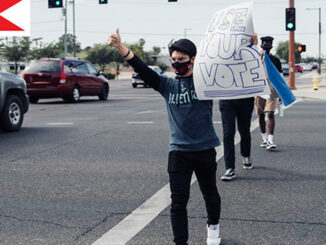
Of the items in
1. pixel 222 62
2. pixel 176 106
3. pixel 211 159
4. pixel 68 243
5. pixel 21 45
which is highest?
pixel 21 45

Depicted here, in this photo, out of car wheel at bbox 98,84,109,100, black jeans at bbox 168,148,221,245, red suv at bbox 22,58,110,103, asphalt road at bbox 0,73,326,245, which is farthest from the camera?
car wheel at bbox 98,84,109,100

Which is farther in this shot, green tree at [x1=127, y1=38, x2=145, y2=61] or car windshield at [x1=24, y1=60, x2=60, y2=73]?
green tree at [x1=127, y1=38, x2=145, y2=61]

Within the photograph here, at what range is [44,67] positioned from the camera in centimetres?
2252

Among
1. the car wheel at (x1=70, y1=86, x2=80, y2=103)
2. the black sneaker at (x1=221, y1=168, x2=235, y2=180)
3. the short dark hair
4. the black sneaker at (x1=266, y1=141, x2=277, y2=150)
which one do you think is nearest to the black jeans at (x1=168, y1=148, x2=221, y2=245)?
the short dark hair

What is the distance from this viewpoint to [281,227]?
16.0ft

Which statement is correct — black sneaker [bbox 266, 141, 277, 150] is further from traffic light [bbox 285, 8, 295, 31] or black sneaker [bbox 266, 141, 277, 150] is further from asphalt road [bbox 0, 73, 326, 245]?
traffic light [bbox 285, 8, 295, 31]

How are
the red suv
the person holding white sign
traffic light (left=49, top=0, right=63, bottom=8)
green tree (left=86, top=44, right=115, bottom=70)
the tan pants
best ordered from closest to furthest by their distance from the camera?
the person holding white sign
the tan pants
the red suv
traffic light (left=49, top=0, right=63, bottom=8)
green tree (left=86, top=44, right=115, bottom=70)

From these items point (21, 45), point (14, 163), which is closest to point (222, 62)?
point (14, 163)

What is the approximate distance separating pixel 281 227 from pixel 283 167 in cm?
301

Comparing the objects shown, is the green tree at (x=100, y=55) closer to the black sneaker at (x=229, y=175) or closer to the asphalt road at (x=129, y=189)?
the asphalt road at (x=129, y=189)

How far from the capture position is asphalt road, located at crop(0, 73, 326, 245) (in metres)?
4.77

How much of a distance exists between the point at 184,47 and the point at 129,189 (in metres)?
2.69

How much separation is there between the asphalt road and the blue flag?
39.8 inches

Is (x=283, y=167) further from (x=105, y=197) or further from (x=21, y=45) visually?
(x=21, y=45)
